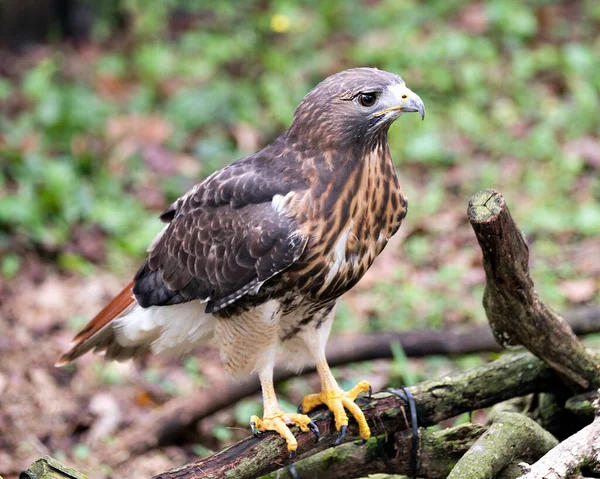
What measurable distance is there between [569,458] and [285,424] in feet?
3.54

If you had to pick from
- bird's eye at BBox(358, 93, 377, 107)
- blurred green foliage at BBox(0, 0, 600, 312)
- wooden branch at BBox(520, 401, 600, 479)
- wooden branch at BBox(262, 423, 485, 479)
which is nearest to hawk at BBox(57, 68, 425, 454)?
bird's eye at BBox(358, 93, 377, 107)

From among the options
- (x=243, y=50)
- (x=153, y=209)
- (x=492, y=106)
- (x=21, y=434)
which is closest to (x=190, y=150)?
(x=153, y=209)

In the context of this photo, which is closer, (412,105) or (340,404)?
(412,105)

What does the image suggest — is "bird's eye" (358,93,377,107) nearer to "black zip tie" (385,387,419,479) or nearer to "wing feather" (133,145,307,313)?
"wing feather" (133,145,307,313)

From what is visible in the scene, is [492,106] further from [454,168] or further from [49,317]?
[49,317]

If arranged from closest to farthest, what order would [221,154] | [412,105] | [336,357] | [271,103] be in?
[412,105], [336,357], [221,154], [271,103]

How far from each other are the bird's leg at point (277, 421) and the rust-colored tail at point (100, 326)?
78 centimetres

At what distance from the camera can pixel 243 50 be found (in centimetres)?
874

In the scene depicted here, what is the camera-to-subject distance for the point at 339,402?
351 centimetres

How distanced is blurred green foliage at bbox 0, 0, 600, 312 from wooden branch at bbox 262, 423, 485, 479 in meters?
2.32

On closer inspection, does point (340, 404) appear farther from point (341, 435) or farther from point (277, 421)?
point (277, 421)

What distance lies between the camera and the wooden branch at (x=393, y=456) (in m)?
3.46

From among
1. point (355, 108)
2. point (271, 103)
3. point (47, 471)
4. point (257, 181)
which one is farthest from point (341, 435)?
point (271, 103)

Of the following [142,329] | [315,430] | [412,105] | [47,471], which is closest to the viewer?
[47,471]
